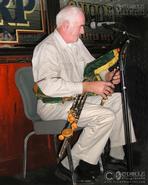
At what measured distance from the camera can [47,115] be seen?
97.0 inches

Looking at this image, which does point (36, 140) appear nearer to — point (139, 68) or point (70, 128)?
point (70, 128)

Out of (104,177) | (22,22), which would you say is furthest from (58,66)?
(104,177)

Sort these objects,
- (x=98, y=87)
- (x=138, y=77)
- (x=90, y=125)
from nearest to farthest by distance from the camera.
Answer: (x=98, y=87), (x=90, y=125), (x=138, y=77)

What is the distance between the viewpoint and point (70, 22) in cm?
244

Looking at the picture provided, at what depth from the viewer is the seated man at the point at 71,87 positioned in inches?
91.3

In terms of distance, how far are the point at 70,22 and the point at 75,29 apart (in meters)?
0.06

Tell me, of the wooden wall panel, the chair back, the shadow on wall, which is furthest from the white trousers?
the shadow on wall

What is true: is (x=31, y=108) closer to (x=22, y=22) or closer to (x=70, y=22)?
(x=70, y=22)

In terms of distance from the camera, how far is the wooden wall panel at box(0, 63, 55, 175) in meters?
2.81

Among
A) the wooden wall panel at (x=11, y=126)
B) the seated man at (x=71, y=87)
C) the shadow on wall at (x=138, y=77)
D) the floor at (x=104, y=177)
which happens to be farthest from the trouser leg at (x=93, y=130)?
the shadow on wall at (x=138, y=77)

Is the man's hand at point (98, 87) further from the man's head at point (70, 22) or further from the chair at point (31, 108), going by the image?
the man's head at point (70, 22)

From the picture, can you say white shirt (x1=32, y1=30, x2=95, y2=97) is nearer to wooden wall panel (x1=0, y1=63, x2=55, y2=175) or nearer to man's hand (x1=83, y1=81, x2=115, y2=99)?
man's hand (x1=83, y1=81, x2=115, y2=99)

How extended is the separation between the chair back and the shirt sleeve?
148 millimetres

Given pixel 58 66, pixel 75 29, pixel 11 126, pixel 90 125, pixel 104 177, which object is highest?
pixel 75 29
